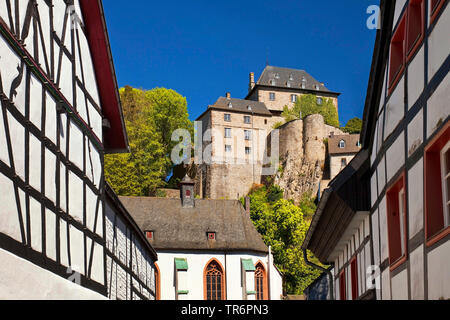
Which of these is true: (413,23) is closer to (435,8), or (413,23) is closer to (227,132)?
(435,8)

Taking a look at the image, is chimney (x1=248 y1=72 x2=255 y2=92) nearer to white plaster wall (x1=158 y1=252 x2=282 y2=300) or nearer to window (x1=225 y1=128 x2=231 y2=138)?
window (x1=225 y1=128 x2=231 y2=138)

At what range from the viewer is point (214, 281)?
1575 inches

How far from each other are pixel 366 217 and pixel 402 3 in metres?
3.88

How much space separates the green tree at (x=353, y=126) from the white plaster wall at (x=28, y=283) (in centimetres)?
7995

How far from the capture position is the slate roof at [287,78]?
95.2 m

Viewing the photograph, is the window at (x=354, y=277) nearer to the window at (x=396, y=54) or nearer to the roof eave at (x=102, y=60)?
the window at (x=396, y=54)

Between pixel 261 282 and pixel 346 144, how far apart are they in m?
39.0

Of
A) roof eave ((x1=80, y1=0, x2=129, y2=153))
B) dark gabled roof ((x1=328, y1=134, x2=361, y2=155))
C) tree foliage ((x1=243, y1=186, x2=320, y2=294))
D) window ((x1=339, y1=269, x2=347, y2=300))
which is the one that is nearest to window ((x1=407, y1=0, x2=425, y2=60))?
roof eave ((x1=80, y1=0, x2=129, y2=153))

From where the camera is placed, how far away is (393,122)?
877 cm

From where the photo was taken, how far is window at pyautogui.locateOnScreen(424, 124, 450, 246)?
6.83 metres

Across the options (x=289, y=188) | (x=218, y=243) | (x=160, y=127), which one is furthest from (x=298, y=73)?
(x=218, y=243)

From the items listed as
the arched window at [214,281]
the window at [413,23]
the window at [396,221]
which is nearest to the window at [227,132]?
the arched window at [214,281]

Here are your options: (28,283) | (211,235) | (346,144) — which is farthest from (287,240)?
(28,283)

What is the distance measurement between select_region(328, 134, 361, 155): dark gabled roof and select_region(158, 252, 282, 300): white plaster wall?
37.7 metres
